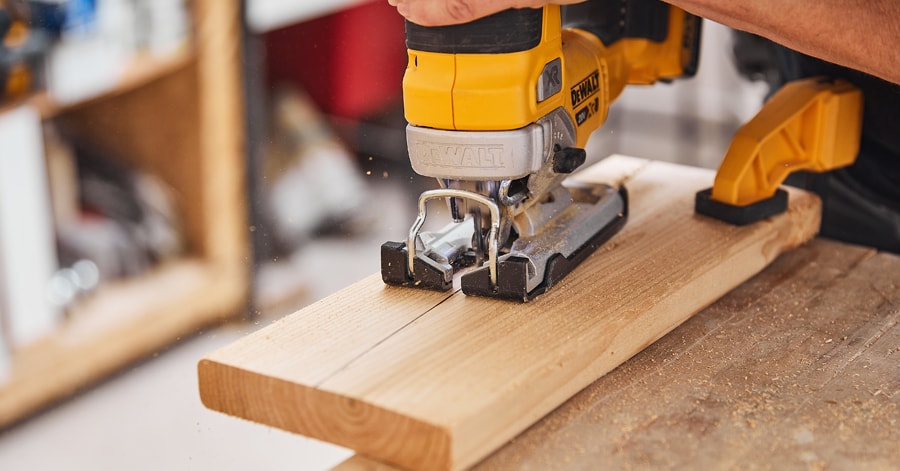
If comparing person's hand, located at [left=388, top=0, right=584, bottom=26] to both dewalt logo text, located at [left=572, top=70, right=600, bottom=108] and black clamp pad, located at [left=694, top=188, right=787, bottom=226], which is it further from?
black clamp pad, located at [left=694, top=188, right=787, bottom=226]

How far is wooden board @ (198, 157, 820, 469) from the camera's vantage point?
3.14 feet

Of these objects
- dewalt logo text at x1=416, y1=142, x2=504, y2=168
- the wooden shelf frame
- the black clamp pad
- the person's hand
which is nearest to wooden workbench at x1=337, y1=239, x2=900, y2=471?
the black clamp pad

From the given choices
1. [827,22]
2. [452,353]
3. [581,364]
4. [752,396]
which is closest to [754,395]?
[752,396]

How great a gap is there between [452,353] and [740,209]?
573 mm

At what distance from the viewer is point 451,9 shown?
3.46 ft

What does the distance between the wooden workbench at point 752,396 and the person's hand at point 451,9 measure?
0.42 meters

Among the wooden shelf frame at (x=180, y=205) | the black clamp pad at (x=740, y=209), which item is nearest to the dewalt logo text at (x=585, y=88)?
the black clamp pad at (x=740, y=209)

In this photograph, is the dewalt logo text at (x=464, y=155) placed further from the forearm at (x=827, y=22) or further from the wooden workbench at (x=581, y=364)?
the forearm at (x=827, y=22)

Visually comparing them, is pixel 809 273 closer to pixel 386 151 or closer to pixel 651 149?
pixel 386 151

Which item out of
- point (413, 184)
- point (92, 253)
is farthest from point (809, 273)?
point (413, 184)

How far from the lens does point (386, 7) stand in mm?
2922

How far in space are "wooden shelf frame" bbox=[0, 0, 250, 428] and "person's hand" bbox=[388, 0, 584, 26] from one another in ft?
5.00

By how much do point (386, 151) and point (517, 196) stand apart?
2.34m

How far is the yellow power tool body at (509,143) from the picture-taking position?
1.09 m
